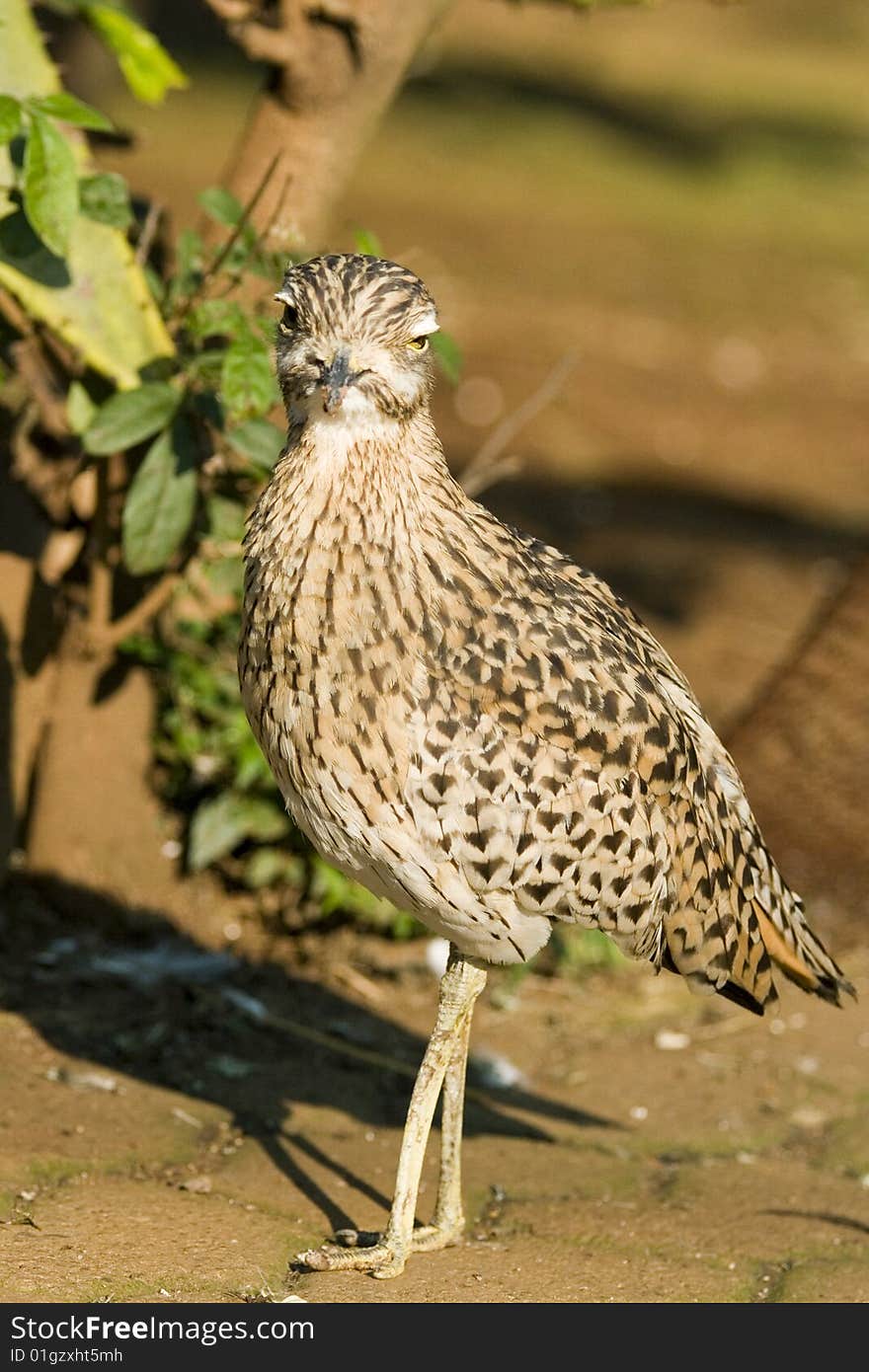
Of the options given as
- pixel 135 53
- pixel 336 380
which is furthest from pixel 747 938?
pixel 135 53

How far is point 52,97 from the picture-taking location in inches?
203

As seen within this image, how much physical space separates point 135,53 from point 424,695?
9.06 ft

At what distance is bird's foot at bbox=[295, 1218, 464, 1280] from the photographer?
15.1 ft

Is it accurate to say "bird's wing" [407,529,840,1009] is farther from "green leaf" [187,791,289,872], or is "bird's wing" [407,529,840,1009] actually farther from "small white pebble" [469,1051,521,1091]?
"green leaf" [187,791,289,872]

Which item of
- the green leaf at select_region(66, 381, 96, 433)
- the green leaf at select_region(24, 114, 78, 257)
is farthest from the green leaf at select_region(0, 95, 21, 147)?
the green leaf at select_region(66, 381, 96, 433)

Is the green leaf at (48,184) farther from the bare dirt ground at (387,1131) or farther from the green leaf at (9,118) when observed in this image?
the bare dirt ground at (387,1131)

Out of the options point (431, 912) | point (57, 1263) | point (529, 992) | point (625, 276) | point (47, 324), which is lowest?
point (57, 1263)

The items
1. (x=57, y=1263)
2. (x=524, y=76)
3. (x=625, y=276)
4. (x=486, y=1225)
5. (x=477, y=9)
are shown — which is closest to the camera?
(x=57, y=1263)

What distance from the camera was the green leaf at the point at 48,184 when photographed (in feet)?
16.5

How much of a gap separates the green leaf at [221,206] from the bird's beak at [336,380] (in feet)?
4.95

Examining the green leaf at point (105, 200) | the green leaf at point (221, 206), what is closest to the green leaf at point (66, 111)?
the green leaf at point (105, 200)

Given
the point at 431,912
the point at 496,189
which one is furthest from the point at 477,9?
the point at 431,912

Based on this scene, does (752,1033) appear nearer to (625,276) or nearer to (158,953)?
(158,953)

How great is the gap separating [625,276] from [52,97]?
12666 mm
